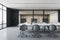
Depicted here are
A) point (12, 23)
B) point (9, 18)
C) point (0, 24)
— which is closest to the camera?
point (0, 24)

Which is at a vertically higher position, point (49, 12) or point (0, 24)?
point (49, 12)

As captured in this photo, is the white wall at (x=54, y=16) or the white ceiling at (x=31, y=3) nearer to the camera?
the white ceiling at (x=31, y=3)

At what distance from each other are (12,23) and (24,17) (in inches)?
87.3

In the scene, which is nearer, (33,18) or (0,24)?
(0,24)

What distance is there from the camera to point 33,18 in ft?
53.3

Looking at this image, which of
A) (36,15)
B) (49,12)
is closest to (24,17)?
(36,15)

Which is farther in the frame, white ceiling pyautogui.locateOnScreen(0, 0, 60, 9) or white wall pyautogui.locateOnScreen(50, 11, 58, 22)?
white wall pyautogui.locateOnScreen(50, 11, 58, 22)

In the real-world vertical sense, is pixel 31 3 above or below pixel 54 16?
above

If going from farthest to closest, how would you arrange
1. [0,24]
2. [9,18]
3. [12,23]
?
[12,23]
[9,18]
[0,24]

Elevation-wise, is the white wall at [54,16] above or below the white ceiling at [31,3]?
below

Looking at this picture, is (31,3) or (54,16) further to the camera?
(54,16)

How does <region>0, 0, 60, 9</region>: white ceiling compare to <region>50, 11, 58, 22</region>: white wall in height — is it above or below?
above

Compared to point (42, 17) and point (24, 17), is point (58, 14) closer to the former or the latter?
point (42, 17)

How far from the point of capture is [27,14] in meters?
16.2
